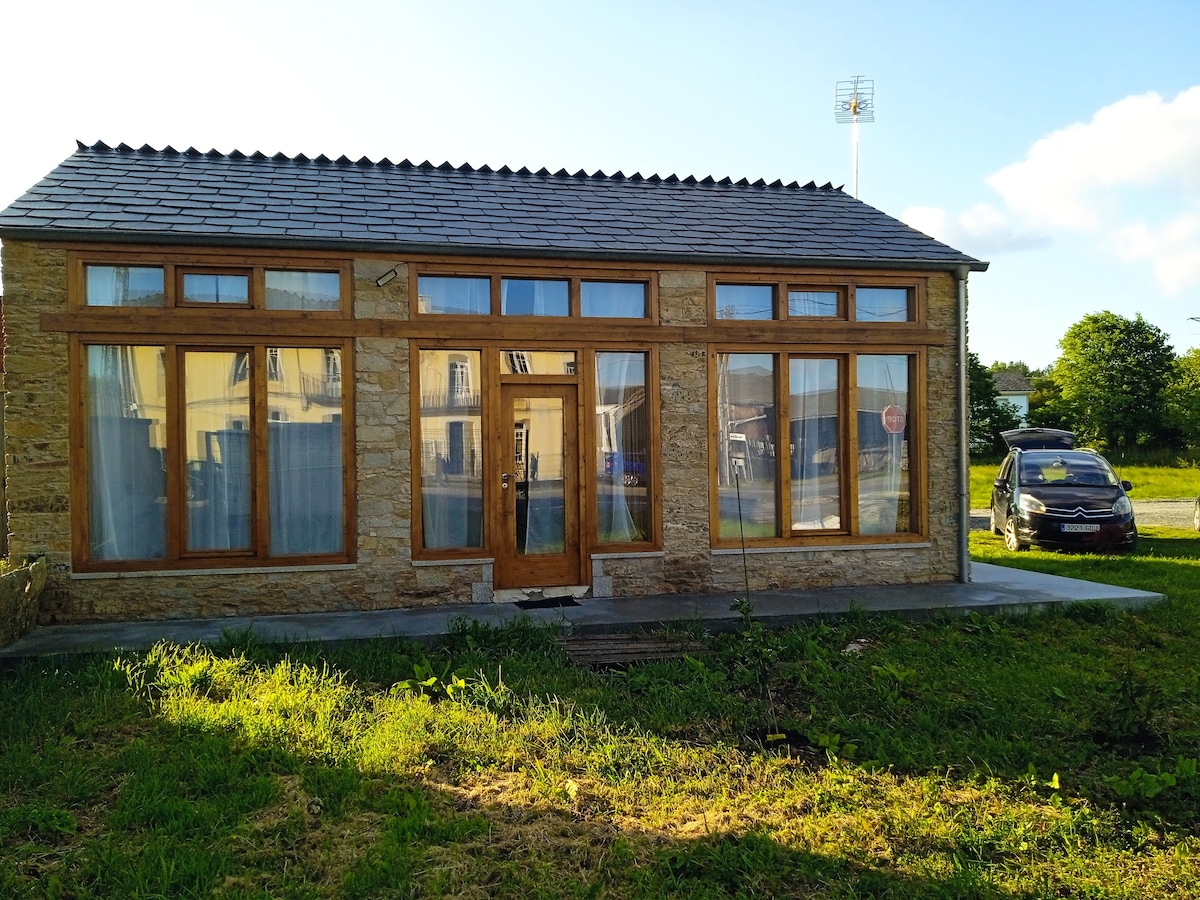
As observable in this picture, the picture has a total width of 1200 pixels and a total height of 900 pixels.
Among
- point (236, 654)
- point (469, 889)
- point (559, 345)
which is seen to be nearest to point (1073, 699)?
point (469, 889)

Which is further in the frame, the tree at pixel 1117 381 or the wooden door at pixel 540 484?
the tree at pixel 1117 381

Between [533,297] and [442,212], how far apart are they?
4.96 feet

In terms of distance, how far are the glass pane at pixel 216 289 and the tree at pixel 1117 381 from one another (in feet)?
139

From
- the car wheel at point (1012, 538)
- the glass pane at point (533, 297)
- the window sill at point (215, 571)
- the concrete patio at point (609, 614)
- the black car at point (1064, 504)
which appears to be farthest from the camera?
the car wheel at point (1012, 538)

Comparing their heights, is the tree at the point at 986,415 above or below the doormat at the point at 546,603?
above

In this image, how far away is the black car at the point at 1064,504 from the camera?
12.5m

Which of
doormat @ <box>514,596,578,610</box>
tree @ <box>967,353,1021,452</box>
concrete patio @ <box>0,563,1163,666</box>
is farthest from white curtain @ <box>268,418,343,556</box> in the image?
tree @ <box>967,353,1021,452</box>

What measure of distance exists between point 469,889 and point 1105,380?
156ft

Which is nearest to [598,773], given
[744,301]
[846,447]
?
[846,447]

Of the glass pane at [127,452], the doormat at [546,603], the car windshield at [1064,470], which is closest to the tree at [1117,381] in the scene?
the car windshield at [1064,470]

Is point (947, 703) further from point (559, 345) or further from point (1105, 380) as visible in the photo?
point (1105, 380)

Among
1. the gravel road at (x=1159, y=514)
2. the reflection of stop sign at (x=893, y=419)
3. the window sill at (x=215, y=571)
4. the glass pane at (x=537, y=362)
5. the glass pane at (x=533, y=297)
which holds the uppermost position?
the glass pane at (x=533, y=297)

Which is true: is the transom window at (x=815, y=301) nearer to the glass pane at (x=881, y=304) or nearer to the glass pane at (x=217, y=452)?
the glass pane at (x=881, y=304)

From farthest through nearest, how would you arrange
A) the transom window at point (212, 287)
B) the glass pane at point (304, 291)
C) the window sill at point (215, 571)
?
1. the glass pane at point (304, 291)
2. the transom window at point (212, 287)
3. the window sill at point (215, 571)
